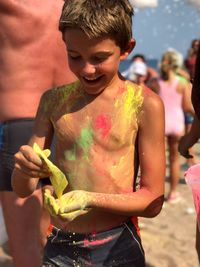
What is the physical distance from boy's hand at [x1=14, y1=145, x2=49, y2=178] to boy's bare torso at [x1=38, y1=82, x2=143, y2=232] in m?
0.16

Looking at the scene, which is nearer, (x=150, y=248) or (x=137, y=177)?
(x=137, y=177)

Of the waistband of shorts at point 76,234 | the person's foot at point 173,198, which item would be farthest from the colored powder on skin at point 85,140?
the person's foot at point 173,198

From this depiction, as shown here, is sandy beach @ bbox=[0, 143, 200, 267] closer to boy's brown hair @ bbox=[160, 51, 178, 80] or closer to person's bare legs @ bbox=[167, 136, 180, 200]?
person's bare legs @ bbox=[167, 136, 180, 200]

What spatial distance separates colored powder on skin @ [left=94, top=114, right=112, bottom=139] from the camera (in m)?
1.68

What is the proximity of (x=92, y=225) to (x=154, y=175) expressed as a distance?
0.84ft

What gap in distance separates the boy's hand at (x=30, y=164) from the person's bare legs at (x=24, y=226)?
0.73 metres

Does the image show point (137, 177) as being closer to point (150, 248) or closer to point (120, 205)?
point (120, 205)

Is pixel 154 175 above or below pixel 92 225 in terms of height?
above

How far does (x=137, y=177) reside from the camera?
1744 millimetres

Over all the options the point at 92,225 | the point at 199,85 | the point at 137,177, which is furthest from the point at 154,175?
the point at 199,85

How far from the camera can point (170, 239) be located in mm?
3902

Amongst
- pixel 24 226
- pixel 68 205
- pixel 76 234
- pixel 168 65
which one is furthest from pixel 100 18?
pixel 168 65

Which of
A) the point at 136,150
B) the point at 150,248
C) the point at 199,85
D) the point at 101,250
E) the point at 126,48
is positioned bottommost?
the point at 150,248

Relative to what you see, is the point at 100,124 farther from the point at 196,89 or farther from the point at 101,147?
the point at 196,89
